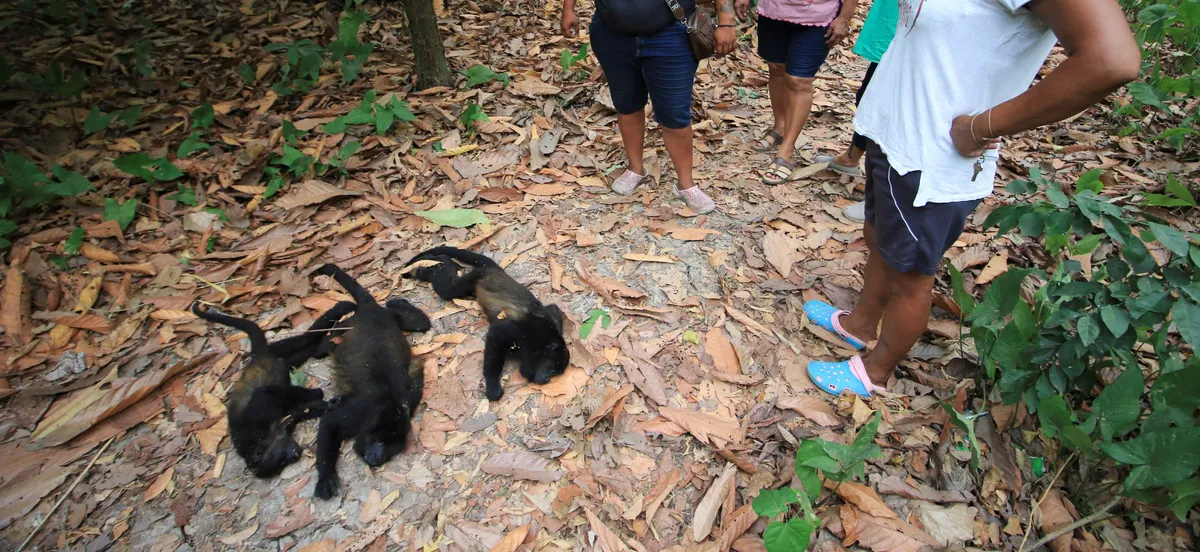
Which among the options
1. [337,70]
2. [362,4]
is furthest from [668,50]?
[362,4]

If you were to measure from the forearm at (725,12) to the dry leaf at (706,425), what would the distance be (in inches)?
92.2

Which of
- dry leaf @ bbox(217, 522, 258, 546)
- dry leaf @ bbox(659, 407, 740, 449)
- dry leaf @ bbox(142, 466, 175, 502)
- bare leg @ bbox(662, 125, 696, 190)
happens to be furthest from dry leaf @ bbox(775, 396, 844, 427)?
dry leaf @ bbox(142, 466, 175, 502)

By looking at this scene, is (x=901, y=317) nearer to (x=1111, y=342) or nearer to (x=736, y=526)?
(x=1111, y=342)

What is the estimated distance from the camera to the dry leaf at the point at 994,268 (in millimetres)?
3656

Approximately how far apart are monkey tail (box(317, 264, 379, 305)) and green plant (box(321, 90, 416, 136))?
1.51 meters

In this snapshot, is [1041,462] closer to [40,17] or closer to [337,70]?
[337,70]

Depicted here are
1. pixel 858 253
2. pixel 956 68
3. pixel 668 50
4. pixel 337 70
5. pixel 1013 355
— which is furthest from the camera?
pixel 337 70

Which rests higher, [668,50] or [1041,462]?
[668,50]

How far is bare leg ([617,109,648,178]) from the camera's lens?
4266 millimetres

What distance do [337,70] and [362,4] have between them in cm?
159

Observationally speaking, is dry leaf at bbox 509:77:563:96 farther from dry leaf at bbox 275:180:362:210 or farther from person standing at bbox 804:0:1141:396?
person standing at bbox 804:0:1141:396

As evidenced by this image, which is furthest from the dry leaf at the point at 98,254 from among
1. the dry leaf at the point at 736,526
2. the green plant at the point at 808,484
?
the green plant at the point at 808,484

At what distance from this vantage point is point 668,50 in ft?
11.9

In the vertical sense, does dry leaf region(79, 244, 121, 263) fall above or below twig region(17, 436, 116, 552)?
above
